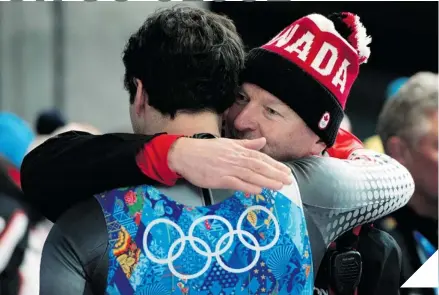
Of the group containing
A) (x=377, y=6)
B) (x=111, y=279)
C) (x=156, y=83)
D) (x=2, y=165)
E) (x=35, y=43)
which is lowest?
(x=35, y=43)

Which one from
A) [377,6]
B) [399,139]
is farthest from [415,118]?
[377,6]

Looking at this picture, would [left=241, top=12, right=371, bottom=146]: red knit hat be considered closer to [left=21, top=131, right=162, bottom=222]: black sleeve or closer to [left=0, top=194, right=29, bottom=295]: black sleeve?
[left=21, top=131, right=162, bottom=222]: black sleeve

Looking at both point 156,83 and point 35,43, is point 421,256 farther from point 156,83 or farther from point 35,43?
point 35,43

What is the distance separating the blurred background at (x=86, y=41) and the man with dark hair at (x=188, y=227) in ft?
17.3

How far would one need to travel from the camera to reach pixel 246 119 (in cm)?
156

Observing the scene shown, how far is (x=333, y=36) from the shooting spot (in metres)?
1.57

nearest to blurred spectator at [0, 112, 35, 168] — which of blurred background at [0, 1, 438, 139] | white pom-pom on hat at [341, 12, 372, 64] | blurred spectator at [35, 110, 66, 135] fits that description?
blurred spectator at [35, 110, 66, 135]

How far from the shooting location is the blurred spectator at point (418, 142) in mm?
2562

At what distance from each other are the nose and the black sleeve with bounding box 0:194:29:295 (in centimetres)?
80

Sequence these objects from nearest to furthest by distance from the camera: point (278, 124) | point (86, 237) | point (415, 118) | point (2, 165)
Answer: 1. point (86, 237)
2. point (278, 124)
3. point (2, 165)
4. point (415, 118)

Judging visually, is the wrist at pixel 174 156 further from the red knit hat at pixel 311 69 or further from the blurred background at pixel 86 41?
the blurred background at pixel 86 41

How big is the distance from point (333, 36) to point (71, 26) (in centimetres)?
549

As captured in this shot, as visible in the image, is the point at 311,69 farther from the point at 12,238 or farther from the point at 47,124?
the point at 47,124

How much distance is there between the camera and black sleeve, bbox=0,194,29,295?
77.5 inches
